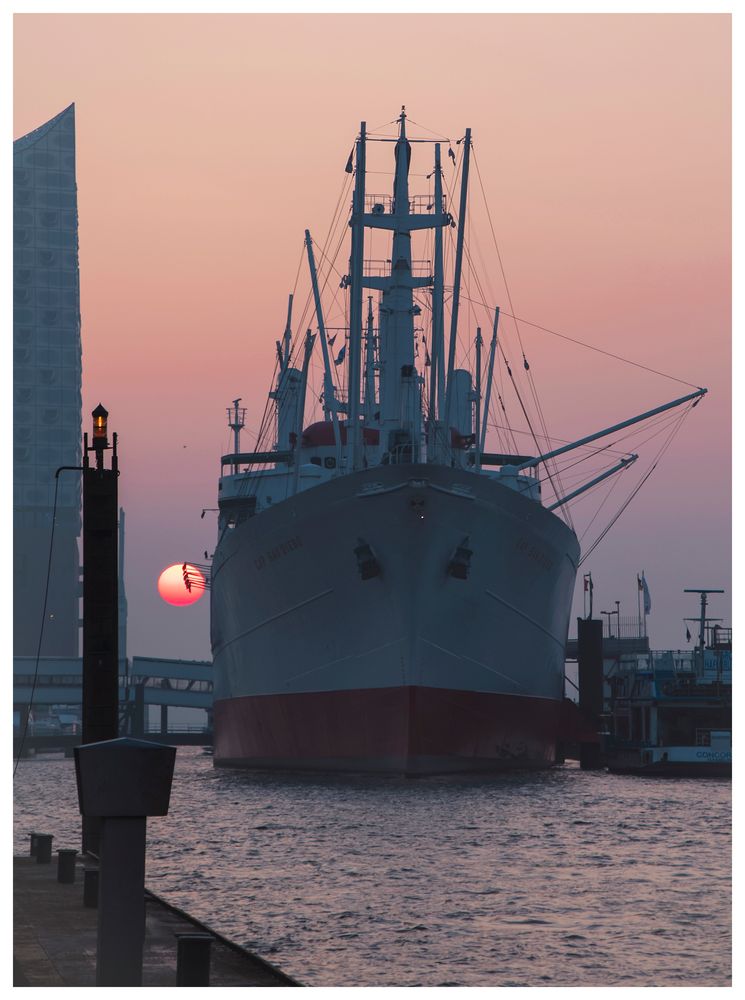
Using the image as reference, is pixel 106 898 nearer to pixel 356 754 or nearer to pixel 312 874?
pixel 312 874

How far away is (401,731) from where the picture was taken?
4769cm

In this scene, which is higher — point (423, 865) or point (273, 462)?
point (273, 462)

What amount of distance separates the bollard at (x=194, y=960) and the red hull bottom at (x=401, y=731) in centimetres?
3284

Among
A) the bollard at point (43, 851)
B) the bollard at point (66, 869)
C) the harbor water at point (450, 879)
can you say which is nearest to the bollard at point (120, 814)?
the harbor water at point (450, 879)

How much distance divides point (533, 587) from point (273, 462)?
61.3 feet

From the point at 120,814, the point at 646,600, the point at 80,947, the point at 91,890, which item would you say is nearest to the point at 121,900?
the point at 120,814

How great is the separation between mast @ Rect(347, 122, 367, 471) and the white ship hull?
2.70 meters

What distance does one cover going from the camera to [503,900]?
26656mm

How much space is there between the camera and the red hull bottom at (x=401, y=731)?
47750 millimetres

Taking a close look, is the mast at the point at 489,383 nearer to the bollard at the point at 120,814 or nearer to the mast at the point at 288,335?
the mast at the point at 288,335

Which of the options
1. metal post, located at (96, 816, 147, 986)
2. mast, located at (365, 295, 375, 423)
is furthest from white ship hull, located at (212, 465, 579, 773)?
metal post, located at (96, 816, 147, 986)

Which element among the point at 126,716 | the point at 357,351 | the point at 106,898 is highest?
the point at 357,351
